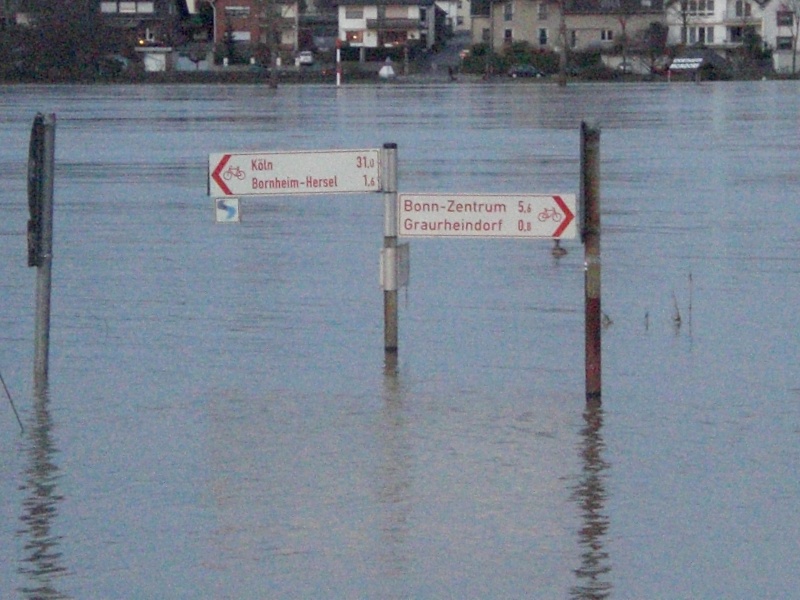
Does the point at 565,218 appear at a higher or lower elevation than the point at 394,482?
higher

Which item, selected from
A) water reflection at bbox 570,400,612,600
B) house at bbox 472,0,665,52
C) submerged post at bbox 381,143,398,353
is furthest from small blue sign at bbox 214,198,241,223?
house at bbox 472,0,665,52

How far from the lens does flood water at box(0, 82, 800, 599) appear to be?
6043 mm

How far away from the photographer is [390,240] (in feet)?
30.3

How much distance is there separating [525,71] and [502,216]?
10102 cm

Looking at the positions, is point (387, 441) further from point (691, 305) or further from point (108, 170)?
point (108, 170)

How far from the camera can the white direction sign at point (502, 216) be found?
8.58 m

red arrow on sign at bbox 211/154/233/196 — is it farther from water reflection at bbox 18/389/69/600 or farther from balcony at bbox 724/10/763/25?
balcony at bbox 724/10/763/25

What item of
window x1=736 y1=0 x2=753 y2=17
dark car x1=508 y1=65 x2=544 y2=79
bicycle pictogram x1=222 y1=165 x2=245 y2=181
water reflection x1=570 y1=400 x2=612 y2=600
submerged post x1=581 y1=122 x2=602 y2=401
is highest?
window x1=736 y1=0 x2=753 y2=17

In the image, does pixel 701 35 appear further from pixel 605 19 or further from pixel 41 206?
pixel 41 206

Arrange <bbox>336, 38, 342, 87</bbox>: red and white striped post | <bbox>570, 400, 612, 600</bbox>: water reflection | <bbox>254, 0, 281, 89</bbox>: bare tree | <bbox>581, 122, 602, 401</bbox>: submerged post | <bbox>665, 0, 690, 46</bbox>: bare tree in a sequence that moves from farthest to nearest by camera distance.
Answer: <bbox>665, 0, 690, 46</bbox>: bare tree → <bbox>254, 0, 281, 89</bbox>: bare tree → <bbox>336, 38, 342, 87</bbox>: red and white striped post → <bbox>581, 122, 602, 401</bbox>: submerged post → <bbox>570, 400, 612, 600</bbox>: water reflection

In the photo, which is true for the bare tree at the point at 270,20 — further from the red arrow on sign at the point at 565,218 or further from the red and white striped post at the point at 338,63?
the red arrow on sign at the point at 565,218

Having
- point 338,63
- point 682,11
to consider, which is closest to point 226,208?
point 338,63

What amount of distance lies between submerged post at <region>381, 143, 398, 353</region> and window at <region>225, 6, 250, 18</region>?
124 metres

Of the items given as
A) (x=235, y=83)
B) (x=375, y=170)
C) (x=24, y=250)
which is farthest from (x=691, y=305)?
(x=235, y=83)
